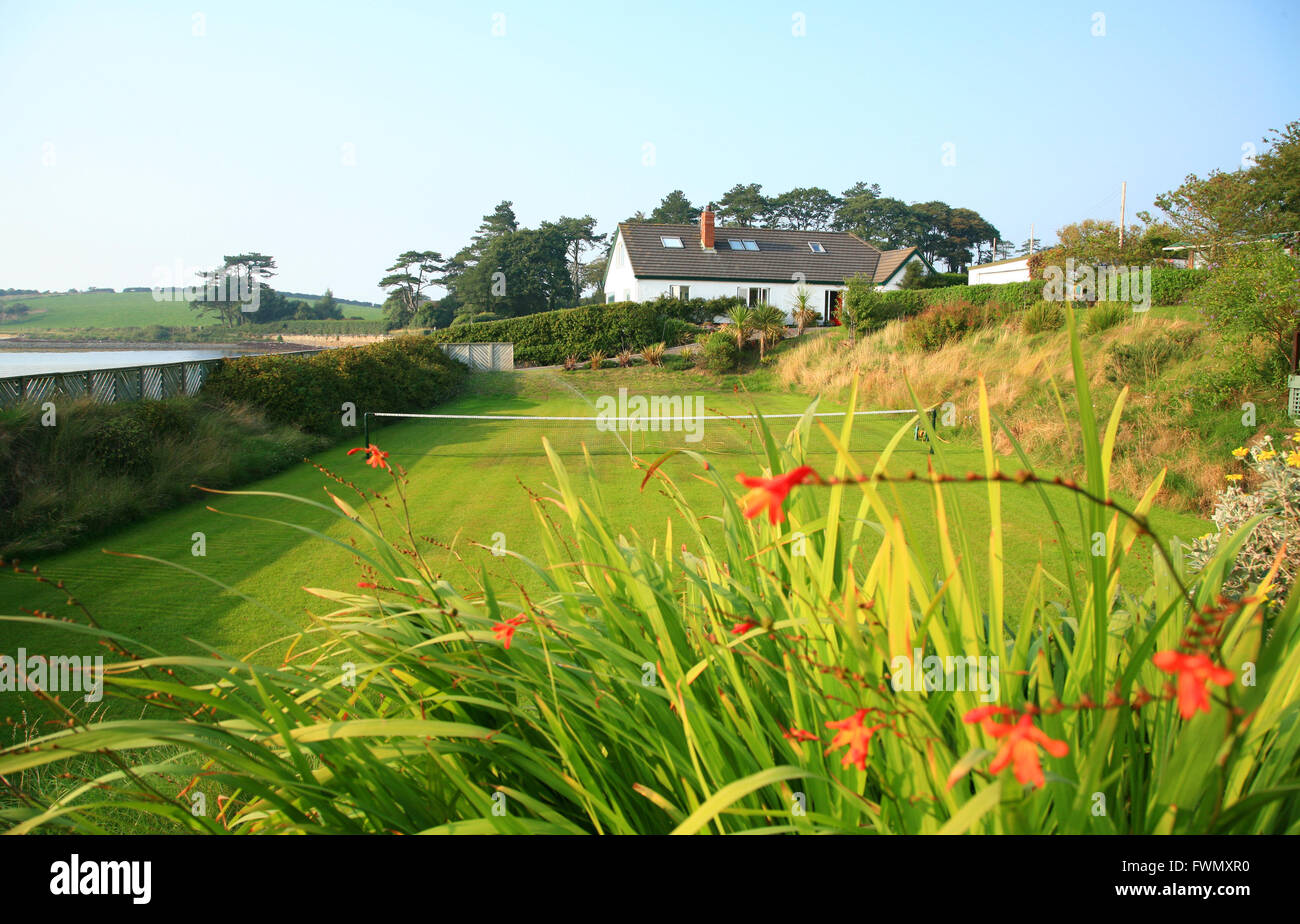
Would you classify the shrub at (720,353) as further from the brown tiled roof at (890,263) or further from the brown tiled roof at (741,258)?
the brown tiled roof at (890,263)

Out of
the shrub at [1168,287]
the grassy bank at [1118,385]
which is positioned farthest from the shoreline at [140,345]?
the shrub at [1168,287]

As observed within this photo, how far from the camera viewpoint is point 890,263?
34344 millimetres

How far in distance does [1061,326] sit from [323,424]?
570 inches

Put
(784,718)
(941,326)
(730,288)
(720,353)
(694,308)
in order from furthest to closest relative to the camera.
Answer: (730,288) → (694,308) → (941,326) → (720,353) → (784,718)

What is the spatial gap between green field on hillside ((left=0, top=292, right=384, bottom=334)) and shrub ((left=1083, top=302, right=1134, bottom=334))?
2390 centimetres

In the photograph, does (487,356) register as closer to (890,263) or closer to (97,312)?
(97,312)

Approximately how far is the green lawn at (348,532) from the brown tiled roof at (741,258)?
Result: 73.0 feet

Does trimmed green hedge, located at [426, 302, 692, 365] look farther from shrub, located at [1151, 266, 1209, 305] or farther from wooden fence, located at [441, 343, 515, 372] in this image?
shrub, located at [1151, 266, 1209, 305]

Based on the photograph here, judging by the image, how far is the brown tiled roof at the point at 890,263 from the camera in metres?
33.6

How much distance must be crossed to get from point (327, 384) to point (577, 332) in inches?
321

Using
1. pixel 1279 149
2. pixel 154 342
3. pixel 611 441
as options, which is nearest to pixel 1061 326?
pixel 611 441

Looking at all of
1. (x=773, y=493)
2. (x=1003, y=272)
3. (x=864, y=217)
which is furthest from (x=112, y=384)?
(x=864, y=217)
